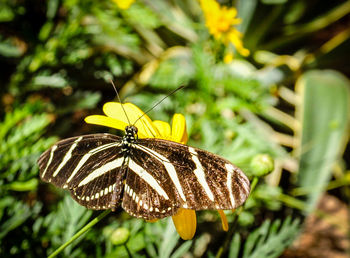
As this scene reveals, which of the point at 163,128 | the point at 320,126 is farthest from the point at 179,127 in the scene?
the point at 320,126

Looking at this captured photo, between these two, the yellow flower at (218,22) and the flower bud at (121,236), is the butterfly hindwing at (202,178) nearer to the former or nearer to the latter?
the flower bud at (121,236)

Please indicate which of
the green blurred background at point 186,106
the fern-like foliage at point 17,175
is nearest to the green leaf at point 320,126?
the green blurred background at point 186,106

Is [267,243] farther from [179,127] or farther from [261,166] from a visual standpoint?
[179,127]

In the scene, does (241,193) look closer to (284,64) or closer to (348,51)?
(284,64)

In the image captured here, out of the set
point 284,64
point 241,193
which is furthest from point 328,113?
point 241,193

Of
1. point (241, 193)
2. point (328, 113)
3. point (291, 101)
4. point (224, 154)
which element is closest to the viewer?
point (241, 193)

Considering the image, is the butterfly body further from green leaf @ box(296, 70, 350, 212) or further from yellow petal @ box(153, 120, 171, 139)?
green leaf @ box(296, 70, 350, 212)

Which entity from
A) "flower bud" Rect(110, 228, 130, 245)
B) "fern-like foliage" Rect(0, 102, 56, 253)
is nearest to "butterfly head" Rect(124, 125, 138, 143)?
"flower bud" Rect(110, 228, 130, 245)
